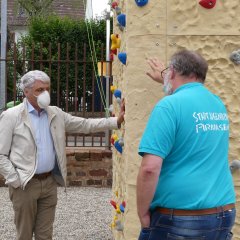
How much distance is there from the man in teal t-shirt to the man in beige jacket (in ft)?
5.34

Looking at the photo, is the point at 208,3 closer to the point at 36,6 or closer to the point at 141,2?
the point at 141,2

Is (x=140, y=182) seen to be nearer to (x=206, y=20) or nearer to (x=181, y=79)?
(x=181, y=79)

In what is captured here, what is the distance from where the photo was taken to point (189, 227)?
2885 millimetres

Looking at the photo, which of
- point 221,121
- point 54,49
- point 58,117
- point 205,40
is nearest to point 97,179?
point 58,117

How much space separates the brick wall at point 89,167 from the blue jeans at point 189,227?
6.42 m

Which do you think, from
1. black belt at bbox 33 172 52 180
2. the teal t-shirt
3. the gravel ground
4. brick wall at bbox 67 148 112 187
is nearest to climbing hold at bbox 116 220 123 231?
black belt at bbox 33 172 52 180

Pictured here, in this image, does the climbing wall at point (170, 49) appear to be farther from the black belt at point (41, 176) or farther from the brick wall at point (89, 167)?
the brick wall at point (89, 167)

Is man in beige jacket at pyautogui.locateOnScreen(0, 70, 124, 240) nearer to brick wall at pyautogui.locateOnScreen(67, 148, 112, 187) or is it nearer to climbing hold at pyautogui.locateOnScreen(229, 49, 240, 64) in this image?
climbing hold at pyautogui.locateOnScreen(229, 49, 240, 64)

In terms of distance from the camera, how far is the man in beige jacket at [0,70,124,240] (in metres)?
4.41

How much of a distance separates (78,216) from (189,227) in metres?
4.78

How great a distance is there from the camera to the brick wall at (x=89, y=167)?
30.9 feet

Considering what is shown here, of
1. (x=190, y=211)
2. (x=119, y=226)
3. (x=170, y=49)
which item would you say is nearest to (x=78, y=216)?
(x=119, y=226)

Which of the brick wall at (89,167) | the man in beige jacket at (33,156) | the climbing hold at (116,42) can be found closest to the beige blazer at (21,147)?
the man in beige jacket at (33,156)

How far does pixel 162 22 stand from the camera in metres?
4.18
